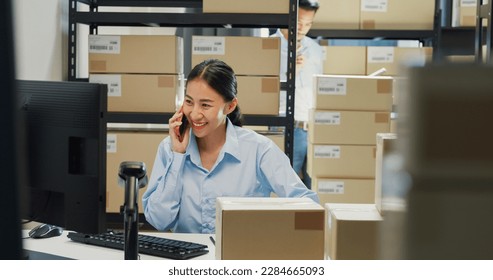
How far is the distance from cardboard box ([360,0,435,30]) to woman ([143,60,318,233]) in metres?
1.77

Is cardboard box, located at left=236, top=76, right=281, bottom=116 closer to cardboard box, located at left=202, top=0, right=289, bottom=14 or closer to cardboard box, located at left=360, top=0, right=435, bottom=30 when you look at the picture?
cardboard box, located at left=202, top=0, right=289, bottom=14

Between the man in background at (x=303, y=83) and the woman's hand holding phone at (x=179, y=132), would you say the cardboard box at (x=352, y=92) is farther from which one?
the woman's hand holding phone at (x=179, y=132)

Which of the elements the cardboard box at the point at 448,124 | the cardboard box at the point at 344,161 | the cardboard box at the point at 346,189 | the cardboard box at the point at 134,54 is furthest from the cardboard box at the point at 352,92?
the cardboard box at the point at 448,124

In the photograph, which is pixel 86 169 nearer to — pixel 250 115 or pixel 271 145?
pixel 271 145

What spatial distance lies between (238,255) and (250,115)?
5.53ft

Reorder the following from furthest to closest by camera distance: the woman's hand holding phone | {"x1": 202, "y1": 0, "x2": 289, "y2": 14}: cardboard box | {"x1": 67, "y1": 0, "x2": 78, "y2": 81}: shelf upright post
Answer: {"x1": 67, "y1": 0, "x2": 78, "y2": 81}: shelf upright post → {"x1": 202, "y1": 0, "x2": 289, "y2": 14}: cardboard box → the woman's hand holding phone

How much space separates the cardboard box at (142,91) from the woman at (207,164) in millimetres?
739

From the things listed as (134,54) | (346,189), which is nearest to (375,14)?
(346,189)

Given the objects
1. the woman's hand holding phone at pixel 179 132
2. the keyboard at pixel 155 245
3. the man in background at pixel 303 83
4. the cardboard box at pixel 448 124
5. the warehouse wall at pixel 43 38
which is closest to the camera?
the cardboard box at pixel 448 124

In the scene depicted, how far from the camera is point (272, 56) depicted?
290cm

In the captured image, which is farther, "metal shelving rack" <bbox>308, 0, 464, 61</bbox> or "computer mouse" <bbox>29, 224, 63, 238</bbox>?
"metal shelving rack" <bbox>308, 0, 464, 61</bbox>

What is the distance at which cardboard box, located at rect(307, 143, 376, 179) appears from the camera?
3.34 meters

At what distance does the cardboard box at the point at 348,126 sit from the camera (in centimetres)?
331

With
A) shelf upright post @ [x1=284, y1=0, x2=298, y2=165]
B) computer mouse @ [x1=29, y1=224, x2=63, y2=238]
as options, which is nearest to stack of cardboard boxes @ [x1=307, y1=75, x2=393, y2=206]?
shelf upright post @ [x1=284, y1=0, x2=298, y2=165]
